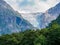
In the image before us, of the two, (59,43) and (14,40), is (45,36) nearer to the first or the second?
(59,43)

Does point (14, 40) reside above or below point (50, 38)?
above

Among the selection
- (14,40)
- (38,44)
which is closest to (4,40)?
(14,40)

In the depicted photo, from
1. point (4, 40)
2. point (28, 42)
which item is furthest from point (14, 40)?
point (28, 42)

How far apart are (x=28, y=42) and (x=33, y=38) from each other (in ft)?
6.42

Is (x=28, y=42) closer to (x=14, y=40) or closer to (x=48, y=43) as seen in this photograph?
(x=48, y=43)

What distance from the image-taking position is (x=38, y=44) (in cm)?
9081

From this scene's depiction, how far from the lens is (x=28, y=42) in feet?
322

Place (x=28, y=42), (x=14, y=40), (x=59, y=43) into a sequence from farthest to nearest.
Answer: (x=14, y=40) < (x=28, y=42) < (x=59, y=43)

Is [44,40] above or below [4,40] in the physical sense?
below

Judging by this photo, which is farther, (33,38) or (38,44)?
(33,38)

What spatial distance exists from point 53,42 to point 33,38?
9.13 metres

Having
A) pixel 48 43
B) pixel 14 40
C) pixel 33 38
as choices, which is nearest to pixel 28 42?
pixel 33 38

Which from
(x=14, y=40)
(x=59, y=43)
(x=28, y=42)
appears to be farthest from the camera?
(x=14, y=40)

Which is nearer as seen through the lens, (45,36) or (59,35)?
(59,35)
